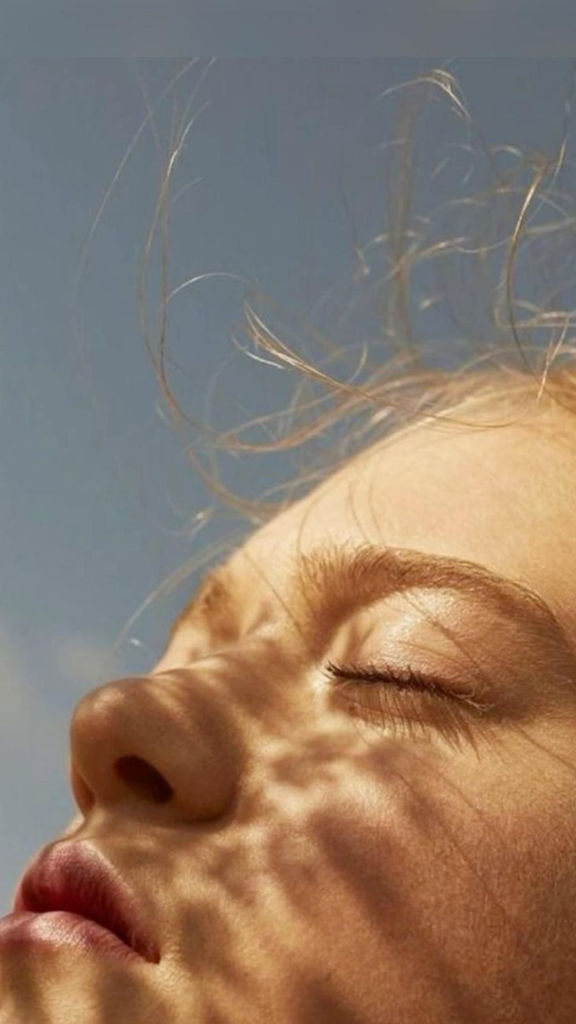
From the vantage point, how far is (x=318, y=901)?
178cm

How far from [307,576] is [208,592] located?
0.33m

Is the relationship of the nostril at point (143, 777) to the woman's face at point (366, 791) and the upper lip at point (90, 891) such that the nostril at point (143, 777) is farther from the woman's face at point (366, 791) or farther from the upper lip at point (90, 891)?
the upper lip at point (90, 891)

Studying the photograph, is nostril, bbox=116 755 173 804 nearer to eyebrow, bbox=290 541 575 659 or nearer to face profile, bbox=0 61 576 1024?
face profile, bbox=0 61 576 1024

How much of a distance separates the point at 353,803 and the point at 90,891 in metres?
0.37

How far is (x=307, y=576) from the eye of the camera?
7.03 feet

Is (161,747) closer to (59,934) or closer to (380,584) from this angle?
(59,934)

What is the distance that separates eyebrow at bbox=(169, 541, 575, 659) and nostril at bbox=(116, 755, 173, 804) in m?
0.32

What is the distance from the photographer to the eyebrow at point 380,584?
1.98m

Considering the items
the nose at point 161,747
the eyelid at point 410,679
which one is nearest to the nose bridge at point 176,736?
the nose at point 161,747

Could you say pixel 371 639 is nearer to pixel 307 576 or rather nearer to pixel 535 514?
pixel 307 576

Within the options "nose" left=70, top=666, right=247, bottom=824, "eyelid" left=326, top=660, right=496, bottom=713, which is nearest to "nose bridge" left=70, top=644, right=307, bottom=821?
"nose" left=70, top=666, right=247, bottom=824

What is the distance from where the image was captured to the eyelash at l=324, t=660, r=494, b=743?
1.93m

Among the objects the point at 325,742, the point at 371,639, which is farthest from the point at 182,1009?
the point at 371,639

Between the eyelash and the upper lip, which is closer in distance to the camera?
the upper lip
